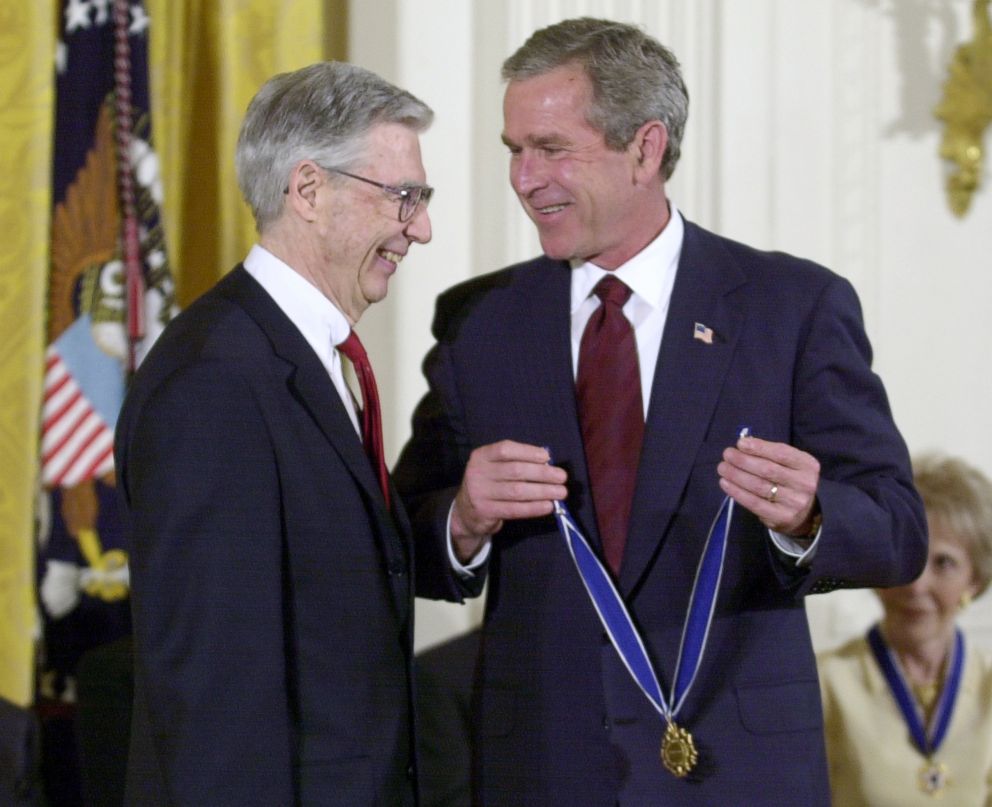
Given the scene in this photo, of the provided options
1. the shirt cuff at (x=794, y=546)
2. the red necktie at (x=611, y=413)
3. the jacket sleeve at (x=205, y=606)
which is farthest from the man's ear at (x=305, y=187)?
the shirt cuff at (x=794, y=546)

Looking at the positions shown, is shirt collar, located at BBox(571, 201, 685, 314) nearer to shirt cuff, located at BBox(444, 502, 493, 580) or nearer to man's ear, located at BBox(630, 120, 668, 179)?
man's ear, located at BBox(630, 120, 668, 179)

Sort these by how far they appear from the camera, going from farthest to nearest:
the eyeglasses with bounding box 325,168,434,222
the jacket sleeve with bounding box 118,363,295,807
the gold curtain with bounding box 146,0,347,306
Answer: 1. the gold curtain with bounding box 146,0,347,306
2. the eyeglasses with bounding box 325,168,434,222
3. the jacket sleeve with bounding box 118,363,295,807

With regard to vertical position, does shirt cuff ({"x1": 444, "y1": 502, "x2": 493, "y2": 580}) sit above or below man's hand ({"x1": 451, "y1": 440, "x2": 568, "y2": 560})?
below

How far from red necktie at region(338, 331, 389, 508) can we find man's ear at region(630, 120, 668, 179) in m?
0.69

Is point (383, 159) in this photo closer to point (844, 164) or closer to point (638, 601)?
point (638, 601)

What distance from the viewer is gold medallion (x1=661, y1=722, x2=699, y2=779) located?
237 cm

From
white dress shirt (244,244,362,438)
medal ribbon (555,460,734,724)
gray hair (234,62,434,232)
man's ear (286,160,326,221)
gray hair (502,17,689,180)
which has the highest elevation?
gray hair (502,17,689,180)

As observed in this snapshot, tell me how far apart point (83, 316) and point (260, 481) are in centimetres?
181

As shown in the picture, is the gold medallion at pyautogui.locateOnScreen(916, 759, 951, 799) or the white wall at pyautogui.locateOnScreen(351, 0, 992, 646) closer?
the gold medallion at pyautogui.locateOnScreen(916, 759, 951, 799)

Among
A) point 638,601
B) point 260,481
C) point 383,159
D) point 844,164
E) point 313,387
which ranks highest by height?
point 844,164

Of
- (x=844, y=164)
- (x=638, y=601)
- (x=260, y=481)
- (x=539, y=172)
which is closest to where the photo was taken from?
(x=260, y=481)

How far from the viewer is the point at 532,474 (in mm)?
2289

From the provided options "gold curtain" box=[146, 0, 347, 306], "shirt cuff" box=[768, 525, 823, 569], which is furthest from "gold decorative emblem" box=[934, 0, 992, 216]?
"shirt cuff" box=[768, 525, 823, 569]

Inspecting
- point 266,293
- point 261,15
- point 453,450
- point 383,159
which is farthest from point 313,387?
point 261,15
